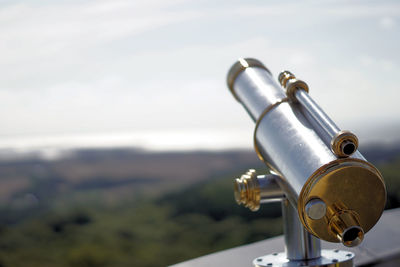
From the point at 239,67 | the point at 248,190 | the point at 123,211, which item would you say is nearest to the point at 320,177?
the point at 248,190

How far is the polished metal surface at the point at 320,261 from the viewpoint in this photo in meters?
1.07

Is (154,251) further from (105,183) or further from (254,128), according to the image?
(254,128)

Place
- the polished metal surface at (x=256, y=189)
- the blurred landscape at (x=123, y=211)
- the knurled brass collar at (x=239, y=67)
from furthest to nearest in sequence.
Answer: the blurred landscape at (x=123, y=211) → the knurled brass collar at (x=239, y=67) → the polished metal surface at (x=256, y=189)

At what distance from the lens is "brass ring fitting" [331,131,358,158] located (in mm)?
859

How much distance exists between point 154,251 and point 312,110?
12.1 ft

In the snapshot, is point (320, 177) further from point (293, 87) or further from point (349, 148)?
point (293, 87)

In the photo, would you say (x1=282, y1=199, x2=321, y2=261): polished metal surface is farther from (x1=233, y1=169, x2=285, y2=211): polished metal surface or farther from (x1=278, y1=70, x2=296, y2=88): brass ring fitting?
(x1=278, y1=70, x2=296, y2=88): brass ring fitting

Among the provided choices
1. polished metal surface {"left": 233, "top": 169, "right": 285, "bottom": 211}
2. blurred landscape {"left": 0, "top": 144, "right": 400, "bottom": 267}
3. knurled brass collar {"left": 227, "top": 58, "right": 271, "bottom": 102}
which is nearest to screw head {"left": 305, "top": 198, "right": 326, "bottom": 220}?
polished metal surface {"left": 233, "top": 169, "right": 285, "bottom": 211}

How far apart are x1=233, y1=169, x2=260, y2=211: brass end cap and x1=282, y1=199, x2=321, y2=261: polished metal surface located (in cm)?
5

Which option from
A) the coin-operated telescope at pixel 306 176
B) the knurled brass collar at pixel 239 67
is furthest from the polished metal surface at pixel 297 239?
the knurled brass collar at pixel 239 67

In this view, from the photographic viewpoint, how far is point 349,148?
87cm

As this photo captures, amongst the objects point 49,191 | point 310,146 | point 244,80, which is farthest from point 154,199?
point 310,146

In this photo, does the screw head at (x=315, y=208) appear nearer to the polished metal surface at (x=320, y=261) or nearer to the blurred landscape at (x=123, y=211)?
the polished metal surface at (x=320, y=261)

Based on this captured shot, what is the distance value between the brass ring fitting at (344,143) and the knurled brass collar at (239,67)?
459mm
